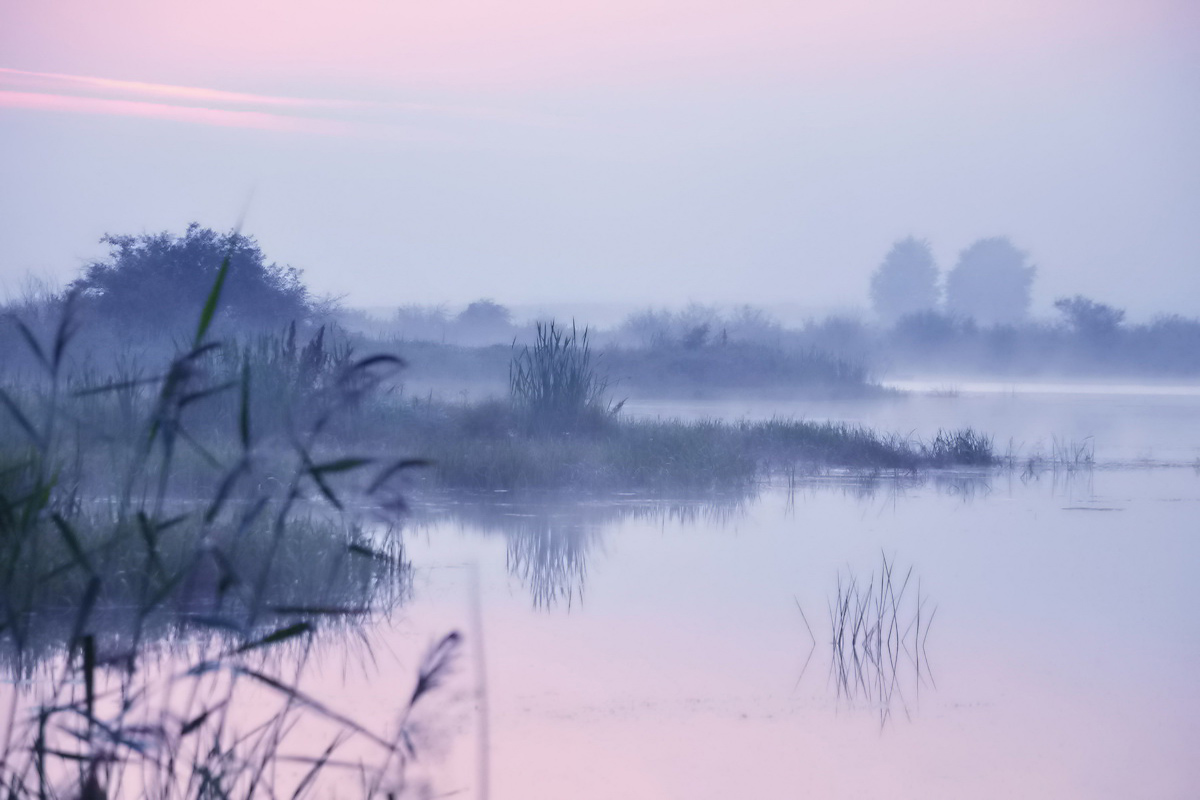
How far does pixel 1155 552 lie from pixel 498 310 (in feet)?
124

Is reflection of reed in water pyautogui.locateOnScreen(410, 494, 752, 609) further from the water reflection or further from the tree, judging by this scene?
the tree

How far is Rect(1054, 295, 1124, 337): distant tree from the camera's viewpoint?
37375 mm

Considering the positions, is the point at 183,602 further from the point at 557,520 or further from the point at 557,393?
the point at 557,393

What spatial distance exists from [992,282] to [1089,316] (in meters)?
20.4

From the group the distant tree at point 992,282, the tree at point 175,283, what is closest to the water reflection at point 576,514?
the tree at point 175,283

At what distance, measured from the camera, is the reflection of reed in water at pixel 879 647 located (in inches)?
172

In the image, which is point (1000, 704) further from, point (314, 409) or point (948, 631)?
point (314, 409)

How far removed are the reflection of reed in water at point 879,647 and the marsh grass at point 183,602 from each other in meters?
1.53

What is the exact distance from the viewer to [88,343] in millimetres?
18891

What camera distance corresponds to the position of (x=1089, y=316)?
3753 cm

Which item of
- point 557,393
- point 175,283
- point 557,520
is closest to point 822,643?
point 557,520

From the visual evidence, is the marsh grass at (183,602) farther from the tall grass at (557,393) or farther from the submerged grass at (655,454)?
the tall grass at (557,393)

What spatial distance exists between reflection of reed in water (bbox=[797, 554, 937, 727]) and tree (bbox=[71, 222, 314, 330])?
1558cm

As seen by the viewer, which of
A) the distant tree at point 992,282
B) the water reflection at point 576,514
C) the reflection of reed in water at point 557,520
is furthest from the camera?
the distant tree at point 992,282
